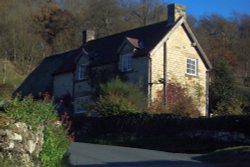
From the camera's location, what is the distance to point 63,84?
1797 inches

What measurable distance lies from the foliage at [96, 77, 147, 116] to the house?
2761 millimetres

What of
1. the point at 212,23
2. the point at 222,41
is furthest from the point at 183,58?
the point at 212,23

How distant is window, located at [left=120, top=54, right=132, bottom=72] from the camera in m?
39.2

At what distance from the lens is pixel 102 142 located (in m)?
30.4

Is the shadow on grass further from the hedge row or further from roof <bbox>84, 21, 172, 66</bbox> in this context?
roof <bbox>84, 21, 172, 66</bbox>

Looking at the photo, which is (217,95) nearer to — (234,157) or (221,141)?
(221,141)

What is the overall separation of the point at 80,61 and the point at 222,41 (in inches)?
1333

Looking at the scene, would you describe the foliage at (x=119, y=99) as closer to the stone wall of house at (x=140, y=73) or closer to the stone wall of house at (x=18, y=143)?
the stone wall of house at (x=140, y=73)

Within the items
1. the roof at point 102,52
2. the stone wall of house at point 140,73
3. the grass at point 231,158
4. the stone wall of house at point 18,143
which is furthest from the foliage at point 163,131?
the stone wall of house at point 18,143

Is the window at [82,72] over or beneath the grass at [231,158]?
over

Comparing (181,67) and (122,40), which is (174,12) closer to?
(181,67)

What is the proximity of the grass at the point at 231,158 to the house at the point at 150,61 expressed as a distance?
15.2 meters

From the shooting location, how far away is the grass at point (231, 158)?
19203 millimetres

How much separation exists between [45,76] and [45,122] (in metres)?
39.5
